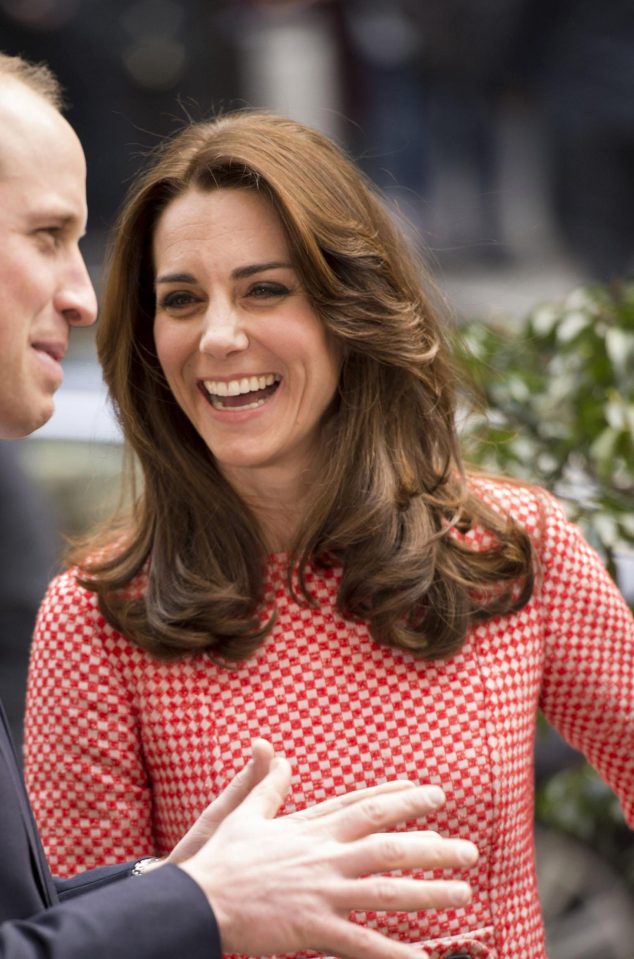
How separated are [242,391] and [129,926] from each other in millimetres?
973

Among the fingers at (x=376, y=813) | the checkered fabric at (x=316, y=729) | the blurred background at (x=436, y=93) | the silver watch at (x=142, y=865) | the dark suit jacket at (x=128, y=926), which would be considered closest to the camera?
the dark suit jacket at (x=128, y=926)

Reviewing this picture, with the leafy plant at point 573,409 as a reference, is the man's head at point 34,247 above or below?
above

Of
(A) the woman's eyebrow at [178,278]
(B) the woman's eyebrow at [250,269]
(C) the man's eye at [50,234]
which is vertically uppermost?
(C) the man's eye at [50,234]

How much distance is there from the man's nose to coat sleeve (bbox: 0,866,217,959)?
72 cm

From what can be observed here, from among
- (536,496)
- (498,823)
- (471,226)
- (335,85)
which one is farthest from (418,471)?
(471,226)

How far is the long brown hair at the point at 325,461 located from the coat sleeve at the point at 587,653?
7 centimetres

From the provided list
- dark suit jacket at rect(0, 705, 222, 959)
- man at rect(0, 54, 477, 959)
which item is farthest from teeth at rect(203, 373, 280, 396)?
dark suit jacket at rect(0, 705, 222, 959)

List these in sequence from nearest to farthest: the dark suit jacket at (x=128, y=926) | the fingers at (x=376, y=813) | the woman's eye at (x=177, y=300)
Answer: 1. the dark suit jacket at (x=128, y=926)
2. the fingers at (x=376, y=813)
3. the woman's eye at (x=177, y=300)

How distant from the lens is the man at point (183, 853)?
4.56 ft

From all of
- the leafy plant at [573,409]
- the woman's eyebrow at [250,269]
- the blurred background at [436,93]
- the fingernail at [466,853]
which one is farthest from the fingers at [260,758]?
the blurred background at [436,93]

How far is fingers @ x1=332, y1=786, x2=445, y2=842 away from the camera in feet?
4.80

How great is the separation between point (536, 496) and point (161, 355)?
671 millimetres

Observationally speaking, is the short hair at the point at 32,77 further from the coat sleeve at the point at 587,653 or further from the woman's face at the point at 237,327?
the coat sleeve at the point at 587,653

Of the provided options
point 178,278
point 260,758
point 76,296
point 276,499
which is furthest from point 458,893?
point 178,278
